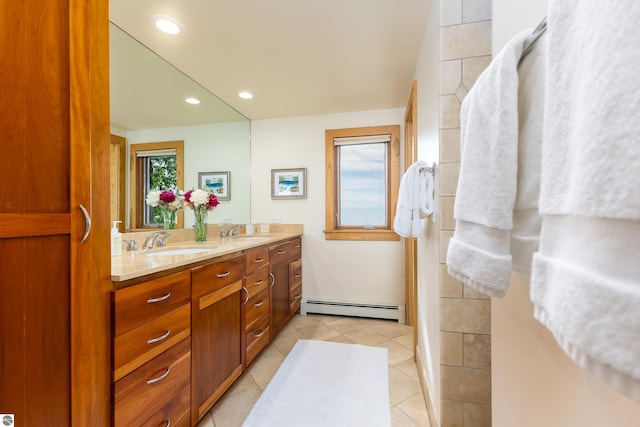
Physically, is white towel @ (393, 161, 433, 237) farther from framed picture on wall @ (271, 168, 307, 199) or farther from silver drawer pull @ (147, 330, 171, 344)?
framed picture on wall @ (271, 168, 307, 199)

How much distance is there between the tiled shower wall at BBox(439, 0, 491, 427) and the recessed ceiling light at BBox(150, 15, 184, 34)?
1.50 meters

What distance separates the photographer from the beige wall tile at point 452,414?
1.23 m

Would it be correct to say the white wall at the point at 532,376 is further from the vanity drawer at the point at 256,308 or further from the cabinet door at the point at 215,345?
the vanity drawer at the point at 256,308

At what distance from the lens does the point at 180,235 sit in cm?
219

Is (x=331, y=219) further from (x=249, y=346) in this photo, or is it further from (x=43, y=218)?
(x=43, y=218)

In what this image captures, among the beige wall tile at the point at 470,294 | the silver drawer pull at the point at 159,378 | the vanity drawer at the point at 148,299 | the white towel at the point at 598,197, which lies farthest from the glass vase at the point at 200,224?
the white towel at the point at 598,197

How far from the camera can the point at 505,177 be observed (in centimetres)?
47

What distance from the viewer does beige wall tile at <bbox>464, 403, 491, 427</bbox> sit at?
47.8 inches

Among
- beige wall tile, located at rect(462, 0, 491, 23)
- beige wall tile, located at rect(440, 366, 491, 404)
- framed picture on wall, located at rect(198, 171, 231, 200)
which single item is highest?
beige wall tile, located at rect(462, 0, 491, 23)

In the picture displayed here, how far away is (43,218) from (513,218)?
1213 mm

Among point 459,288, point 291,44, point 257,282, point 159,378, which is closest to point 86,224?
point 159,378

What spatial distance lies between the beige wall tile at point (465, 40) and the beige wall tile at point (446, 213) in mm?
683

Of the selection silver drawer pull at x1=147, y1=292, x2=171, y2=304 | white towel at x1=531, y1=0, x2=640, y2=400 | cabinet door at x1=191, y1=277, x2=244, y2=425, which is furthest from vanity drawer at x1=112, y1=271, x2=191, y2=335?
white towel at x1=531, y1=0, x2=640, y2=400

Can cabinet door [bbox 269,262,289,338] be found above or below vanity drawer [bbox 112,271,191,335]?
below
